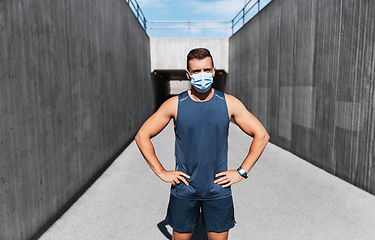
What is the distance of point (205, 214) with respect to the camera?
2.25 m

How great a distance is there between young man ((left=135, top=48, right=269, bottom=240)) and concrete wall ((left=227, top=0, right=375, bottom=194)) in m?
3.84

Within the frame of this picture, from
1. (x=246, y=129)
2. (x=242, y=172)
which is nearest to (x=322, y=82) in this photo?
(x=246, y=129)

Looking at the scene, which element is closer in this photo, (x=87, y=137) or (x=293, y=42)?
(x=87, y=137)

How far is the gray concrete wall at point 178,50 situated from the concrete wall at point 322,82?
5.93m

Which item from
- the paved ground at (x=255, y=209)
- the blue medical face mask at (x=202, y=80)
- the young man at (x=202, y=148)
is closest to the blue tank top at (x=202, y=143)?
the young man at (x=202, y=148)

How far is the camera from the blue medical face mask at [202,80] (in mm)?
2090

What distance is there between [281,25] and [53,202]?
8226 millimetres

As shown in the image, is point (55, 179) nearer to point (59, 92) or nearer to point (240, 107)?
point (59, 92)

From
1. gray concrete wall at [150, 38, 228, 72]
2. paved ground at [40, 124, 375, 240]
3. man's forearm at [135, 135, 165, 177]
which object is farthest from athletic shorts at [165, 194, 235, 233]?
gray concrete wall at [150, 38, 228, 72]

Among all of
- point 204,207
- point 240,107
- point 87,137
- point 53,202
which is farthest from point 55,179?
point 240,107

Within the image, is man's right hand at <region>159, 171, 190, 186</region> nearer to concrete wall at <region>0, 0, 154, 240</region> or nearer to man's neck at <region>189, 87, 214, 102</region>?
man's neck at <region>189, 87, 214, 102</region>

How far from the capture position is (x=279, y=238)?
10.8ft

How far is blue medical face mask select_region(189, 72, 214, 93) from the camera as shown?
2090 mm

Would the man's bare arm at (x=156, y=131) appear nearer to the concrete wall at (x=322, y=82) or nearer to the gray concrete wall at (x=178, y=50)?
the concrete wall at (x=322, y=82)
